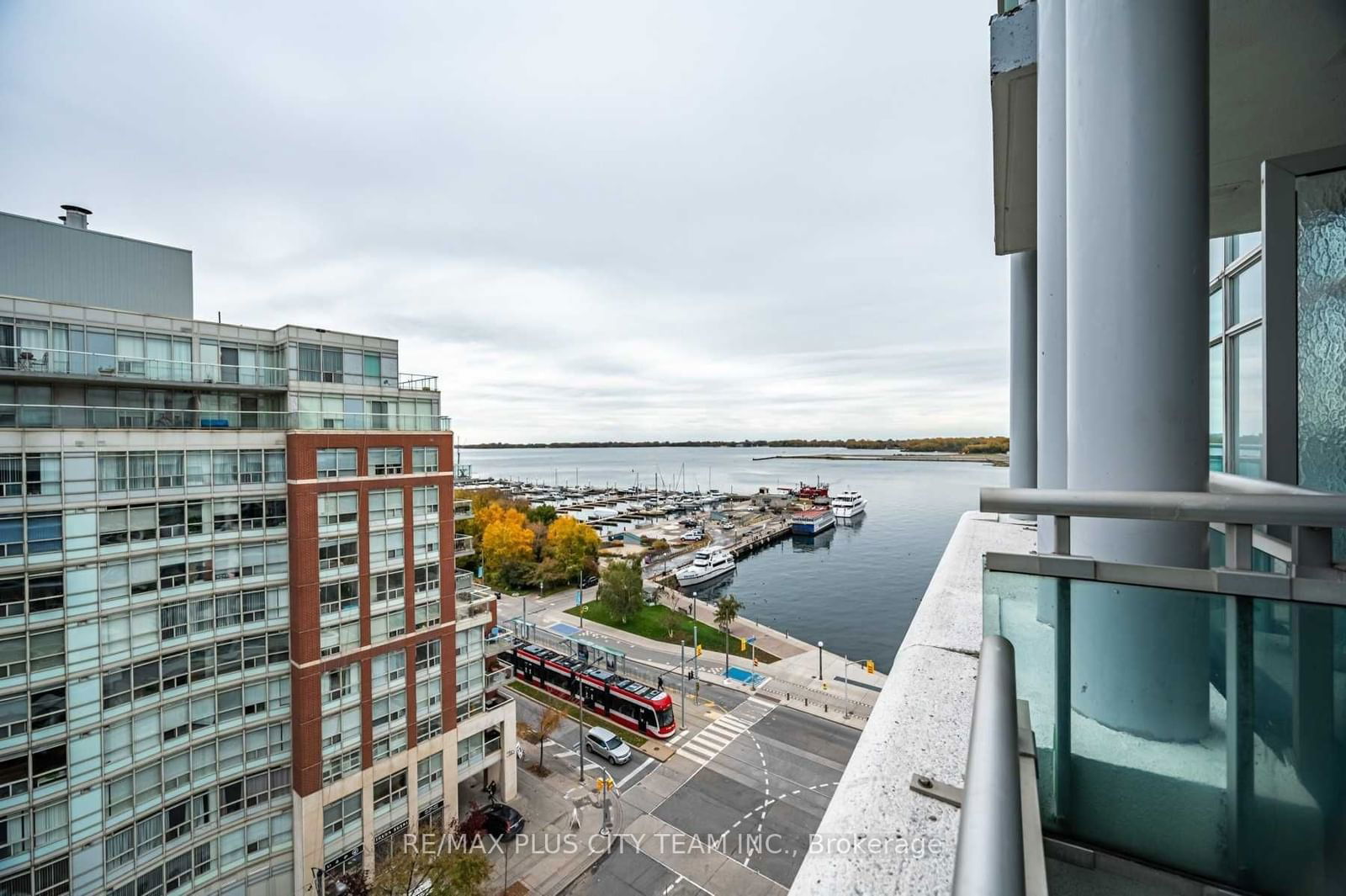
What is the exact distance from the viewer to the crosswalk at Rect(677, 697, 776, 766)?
23.5m

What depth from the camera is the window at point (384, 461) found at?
57.1ft

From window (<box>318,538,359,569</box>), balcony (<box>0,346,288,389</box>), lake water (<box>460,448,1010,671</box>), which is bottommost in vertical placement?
lake water (<box>460,448,1010,671</box>)

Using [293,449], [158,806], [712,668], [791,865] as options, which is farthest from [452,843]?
[712,668]

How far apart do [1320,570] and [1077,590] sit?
1.98 feet

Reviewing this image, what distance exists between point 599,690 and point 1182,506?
27657 mm

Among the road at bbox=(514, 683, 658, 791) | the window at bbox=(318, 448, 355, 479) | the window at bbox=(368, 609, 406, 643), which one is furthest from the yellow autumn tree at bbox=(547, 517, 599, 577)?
the window at bbox=(318, 448, 355, 479)

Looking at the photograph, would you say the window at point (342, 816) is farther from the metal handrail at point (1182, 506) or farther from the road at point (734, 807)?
Result: the metal handrail at point (1182, 506)

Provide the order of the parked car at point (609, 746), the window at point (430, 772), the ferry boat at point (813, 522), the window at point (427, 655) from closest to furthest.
Answer: the window at point (427, 655) → the window at point (430, 772) → the parked car at point (609, 746) → the ferry boat at point (813, 522)

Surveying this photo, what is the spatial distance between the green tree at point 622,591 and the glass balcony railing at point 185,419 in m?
22.6

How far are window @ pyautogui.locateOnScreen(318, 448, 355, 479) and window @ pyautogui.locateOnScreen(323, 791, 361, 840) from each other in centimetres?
952

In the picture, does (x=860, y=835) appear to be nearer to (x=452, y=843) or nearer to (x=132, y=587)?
(x=132, y=587)

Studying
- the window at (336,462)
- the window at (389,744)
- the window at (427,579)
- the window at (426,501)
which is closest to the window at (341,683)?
the window at (389,744)

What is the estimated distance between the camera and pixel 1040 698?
2221mm

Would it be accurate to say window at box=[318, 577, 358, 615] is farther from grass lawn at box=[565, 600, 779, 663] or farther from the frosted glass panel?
grass lawn at box=[565, 600, 779, 663]
